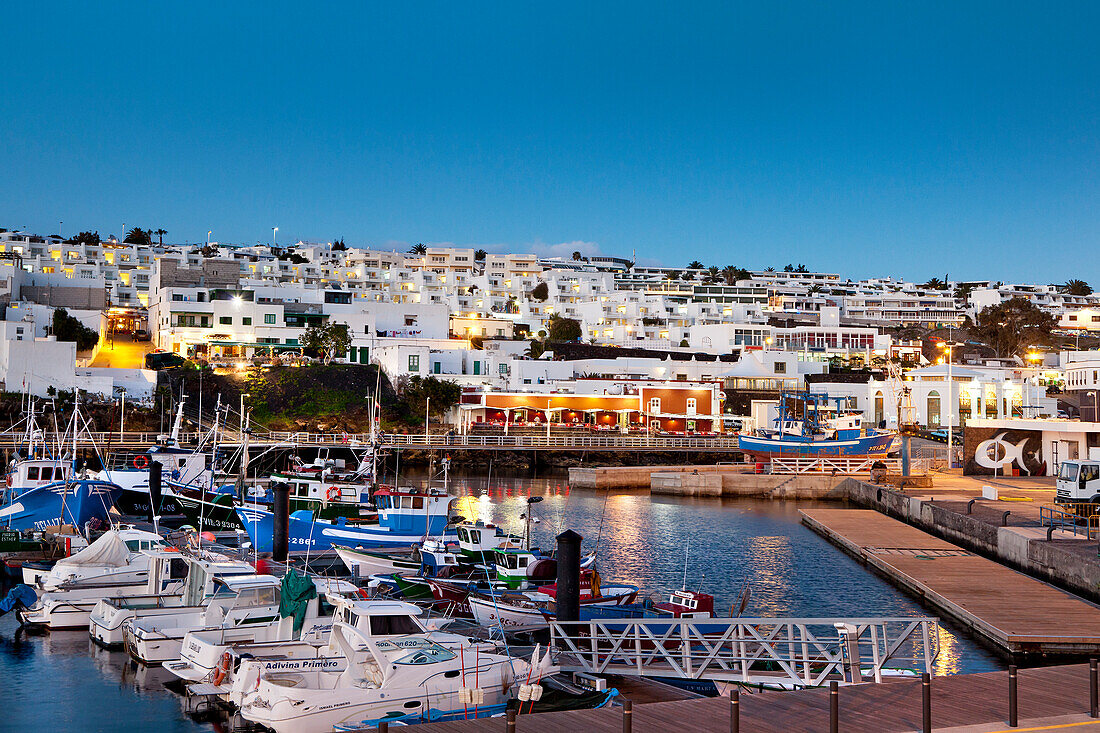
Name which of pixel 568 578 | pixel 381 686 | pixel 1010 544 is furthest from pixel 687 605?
pixel 1010 544

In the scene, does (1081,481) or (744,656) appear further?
(1081,481)

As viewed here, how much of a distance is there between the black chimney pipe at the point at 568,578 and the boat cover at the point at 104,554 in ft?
41.2

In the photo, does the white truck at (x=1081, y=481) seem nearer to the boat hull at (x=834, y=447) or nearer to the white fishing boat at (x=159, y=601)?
the white fishing boat at (x=159, y=601)

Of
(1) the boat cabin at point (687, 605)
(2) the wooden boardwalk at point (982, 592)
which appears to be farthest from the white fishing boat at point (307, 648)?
(2) the wooden boardwalk at point (982, 592)

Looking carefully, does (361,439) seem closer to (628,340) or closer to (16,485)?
(16,485)

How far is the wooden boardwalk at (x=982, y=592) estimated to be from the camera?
19578 millimetres

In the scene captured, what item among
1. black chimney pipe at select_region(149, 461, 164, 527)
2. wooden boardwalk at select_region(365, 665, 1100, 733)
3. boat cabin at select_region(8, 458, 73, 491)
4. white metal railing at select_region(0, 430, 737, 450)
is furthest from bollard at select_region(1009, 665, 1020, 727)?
white metal railing at select_region(0, 430, 737, 450)

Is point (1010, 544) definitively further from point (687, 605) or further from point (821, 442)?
point (821, 442)

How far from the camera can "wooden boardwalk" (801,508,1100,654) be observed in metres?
19.6

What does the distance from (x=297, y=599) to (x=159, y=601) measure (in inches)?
194

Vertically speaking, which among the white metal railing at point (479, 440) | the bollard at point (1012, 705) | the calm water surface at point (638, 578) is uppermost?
the white metal railing at point (479, 440)

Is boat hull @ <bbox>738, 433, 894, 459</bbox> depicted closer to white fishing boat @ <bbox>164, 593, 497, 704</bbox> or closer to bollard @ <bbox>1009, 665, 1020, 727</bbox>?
white fishing boat @ <bbox>164, 593, 497, 704</bbox>

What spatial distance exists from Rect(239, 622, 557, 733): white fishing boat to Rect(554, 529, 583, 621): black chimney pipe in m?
2.79

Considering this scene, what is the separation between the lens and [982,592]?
24.0 meters
